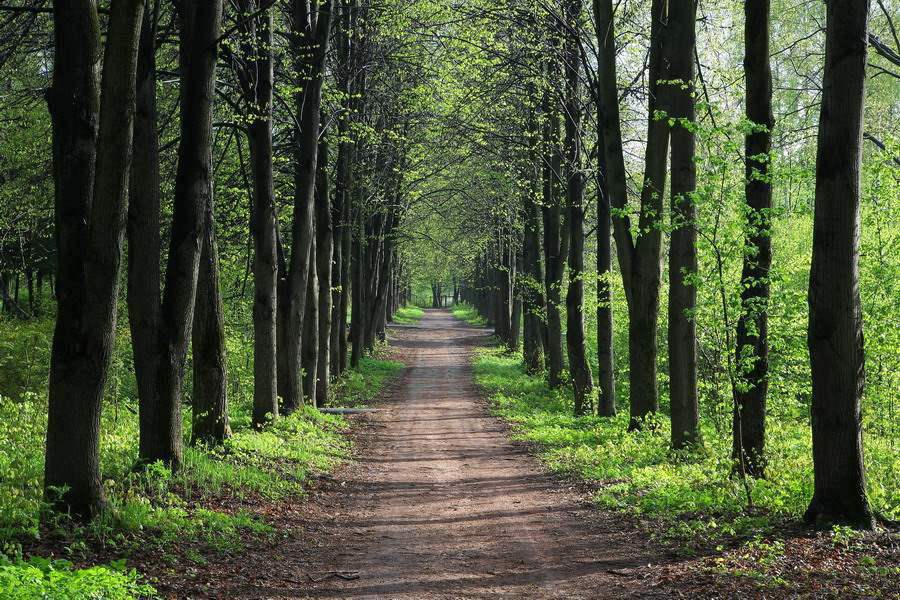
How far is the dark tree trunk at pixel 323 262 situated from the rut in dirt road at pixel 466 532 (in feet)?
11.8

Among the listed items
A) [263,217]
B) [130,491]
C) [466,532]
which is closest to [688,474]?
[466,532]

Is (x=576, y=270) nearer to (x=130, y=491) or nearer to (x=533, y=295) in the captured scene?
(x=533, y=295)

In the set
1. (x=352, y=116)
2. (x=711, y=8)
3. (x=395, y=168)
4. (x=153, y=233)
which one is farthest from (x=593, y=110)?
(x=153, y=233)

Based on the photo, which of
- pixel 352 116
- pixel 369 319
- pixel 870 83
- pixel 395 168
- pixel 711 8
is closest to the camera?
pixel 711 8

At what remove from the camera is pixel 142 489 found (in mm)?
7879

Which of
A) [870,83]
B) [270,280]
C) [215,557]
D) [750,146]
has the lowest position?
A: [215,557]

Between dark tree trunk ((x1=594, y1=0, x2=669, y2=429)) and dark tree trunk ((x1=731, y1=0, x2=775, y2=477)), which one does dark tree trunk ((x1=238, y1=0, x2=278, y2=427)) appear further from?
dark tree trunk ((x1=731, y1=0, x2=775, y2=477))

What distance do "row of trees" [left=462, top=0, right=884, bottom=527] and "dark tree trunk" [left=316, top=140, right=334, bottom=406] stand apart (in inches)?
203

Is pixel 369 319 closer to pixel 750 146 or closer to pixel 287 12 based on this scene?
pixel 287 12

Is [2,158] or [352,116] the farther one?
[352,116]

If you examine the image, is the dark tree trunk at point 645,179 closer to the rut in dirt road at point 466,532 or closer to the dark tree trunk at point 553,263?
the rut in dirt road at point 466,532

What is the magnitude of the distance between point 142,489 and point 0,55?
5892mm

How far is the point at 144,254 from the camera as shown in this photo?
8.63 meters

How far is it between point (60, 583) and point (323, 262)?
46.1ft
